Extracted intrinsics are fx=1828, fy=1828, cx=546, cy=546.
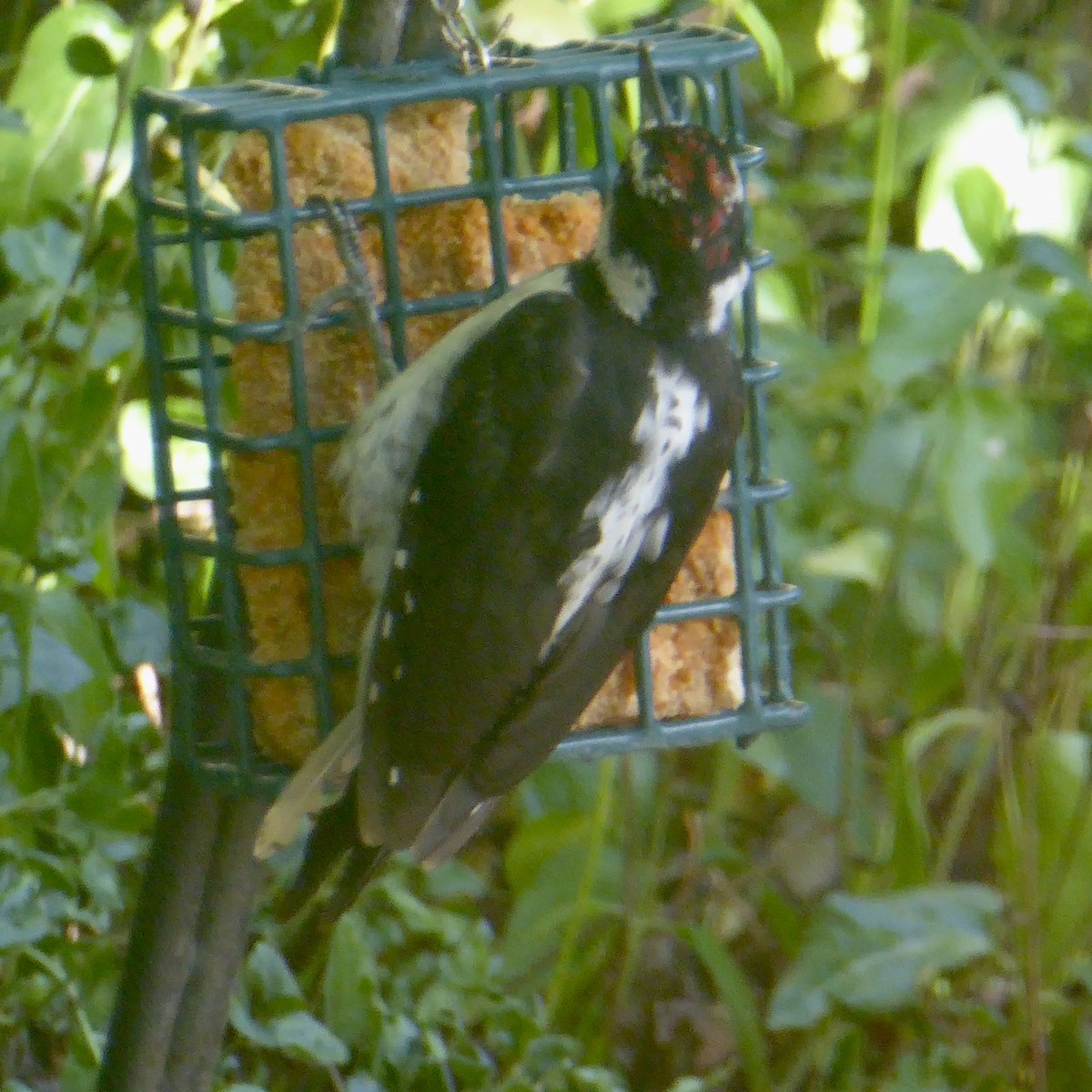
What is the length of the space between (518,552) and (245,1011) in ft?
1.70

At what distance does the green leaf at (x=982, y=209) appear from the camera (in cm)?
185

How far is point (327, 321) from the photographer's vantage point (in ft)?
4.37

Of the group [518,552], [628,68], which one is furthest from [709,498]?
[628,68]

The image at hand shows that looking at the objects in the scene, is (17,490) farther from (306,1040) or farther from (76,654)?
(306,1040)

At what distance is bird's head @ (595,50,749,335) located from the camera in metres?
1.25

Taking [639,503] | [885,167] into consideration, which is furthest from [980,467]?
[639,503]

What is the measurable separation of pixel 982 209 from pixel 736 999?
99cm

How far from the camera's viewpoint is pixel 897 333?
169 centimetres

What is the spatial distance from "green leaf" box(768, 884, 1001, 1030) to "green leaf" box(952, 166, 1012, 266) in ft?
2.40

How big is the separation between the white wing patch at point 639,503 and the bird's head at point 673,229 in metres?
0.05

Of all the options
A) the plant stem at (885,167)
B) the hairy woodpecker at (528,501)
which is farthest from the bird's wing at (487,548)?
the plant stem at (885,167)

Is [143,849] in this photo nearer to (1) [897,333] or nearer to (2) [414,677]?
(2) [414,677]

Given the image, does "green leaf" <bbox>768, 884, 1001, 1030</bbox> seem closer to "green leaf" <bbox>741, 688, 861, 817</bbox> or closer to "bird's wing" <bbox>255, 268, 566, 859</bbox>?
"green leaf" <bbox>741, 688, 861, 817</bbox>

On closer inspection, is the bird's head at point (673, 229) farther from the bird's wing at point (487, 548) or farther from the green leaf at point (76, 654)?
the green leaf at point (76, 654)
